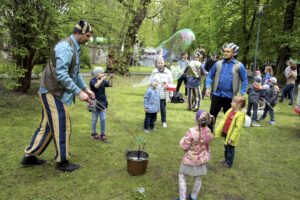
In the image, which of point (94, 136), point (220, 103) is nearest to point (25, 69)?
point (94, 136)

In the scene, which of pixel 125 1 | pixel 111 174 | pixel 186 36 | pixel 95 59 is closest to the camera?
pixel 111 174

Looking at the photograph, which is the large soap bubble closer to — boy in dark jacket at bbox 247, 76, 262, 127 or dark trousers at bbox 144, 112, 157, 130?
boy in dark jacket at bbox 247, 76, 262, 127

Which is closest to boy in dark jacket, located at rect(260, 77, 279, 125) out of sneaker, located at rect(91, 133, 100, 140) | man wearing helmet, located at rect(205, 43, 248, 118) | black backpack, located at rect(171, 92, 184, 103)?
black backpack, located at rect(171, 92, 184, 103)

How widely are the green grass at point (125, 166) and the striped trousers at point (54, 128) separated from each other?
13.2 inches

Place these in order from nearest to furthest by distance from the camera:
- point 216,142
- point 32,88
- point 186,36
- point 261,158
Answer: point 261,158
point 216,142
point 186,36
point 32,88

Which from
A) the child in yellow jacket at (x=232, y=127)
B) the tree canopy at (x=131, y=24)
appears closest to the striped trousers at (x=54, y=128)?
the child in yellow jacket at (x=232, y=127)

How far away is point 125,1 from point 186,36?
459 centimetres

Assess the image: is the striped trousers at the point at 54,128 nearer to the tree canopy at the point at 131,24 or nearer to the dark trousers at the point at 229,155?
the dark trousers at the point at 229,155

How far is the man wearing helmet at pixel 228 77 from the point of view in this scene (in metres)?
5.65

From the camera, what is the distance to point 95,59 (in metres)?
27.9

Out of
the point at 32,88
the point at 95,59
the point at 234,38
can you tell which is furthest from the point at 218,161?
the point at 95,59

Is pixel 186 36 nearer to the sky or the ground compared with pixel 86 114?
nearer to the sky

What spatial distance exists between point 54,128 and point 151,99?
2.86m

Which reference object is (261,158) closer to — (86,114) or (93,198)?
(93,198)
